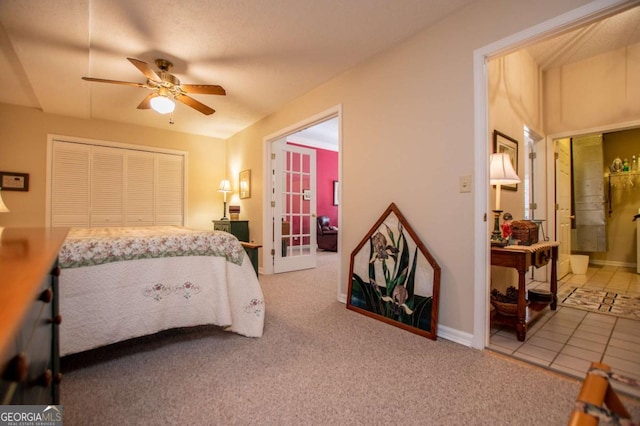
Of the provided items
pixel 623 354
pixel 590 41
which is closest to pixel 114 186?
pixel 623 354

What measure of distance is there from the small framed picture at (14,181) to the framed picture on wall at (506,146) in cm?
561

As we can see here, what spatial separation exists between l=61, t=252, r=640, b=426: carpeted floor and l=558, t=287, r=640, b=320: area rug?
170 cm

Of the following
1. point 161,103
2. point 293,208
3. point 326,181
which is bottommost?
point 293,208

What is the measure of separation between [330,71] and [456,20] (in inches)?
49.5

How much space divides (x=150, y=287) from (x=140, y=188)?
3456mm

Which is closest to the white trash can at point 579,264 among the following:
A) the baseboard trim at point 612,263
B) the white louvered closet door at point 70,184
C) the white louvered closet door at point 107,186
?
the baseboard trim at point 612,263

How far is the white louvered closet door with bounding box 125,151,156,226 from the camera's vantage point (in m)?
4.61

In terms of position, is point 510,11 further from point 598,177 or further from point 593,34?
point 598,177

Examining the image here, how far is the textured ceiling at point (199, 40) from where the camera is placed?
2.06 meters

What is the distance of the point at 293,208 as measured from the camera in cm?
475

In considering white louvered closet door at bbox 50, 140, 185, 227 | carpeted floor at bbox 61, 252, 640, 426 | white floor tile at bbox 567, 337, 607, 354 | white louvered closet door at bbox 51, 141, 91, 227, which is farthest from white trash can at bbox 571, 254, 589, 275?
white louvered closet door at bbox 51, 141, 91, 227

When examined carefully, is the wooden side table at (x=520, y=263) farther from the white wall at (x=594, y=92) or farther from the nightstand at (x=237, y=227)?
the nightstand at (x=237, y=227)

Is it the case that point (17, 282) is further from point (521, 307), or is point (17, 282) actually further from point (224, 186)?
point (224, 186)

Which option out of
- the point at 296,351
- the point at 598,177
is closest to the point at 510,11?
the point at 296,351
